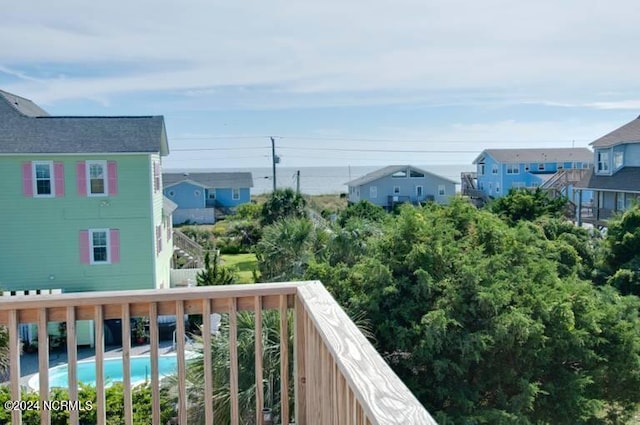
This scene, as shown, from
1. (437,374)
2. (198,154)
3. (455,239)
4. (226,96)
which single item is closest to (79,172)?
(455,239)

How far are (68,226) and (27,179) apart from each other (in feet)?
4.89

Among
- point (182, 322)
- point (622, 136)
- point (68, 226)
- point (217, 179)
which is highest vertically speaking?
point (622, 136)

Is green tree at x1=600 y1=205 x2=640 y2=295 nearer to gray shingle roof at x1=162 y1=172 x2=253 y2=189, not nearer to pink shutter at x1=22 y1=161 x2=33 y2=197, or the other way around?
pink shutter at x1=22 y1=161 x2=33 y2=197

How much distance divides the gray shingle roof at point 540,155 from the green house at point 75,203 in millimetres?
26334

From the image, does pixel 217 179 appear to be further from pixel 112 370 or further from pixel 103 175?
pixel 112 370

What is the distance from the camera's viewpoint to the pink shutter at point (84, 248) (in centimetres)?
1312

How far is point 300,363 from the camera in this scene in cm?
239

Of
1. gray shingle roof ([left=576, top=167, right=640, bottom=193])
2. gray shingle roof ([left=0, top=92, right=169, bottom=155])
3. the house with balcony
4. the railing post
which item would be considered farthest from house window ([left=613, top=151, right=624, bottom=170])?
the railing post

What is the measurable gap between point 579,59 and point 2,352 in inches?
512

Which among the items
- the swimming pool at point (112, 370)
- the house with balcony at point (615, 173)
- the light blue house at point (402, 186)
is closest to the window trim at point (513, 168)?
the light blue house at point (402, 186)

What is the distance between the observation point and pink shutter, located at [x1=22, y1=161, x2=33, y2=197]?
1263 cm

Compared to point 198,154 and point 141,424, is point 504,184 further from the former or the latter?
point 198,154

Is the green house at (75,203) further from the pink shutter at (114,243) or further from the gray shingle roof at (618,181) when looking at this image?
the gray shingle roof at (618,181)

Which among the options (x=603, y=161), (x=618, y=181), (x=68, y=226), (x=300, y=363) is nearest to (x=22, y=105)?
(x=68, y=226)
